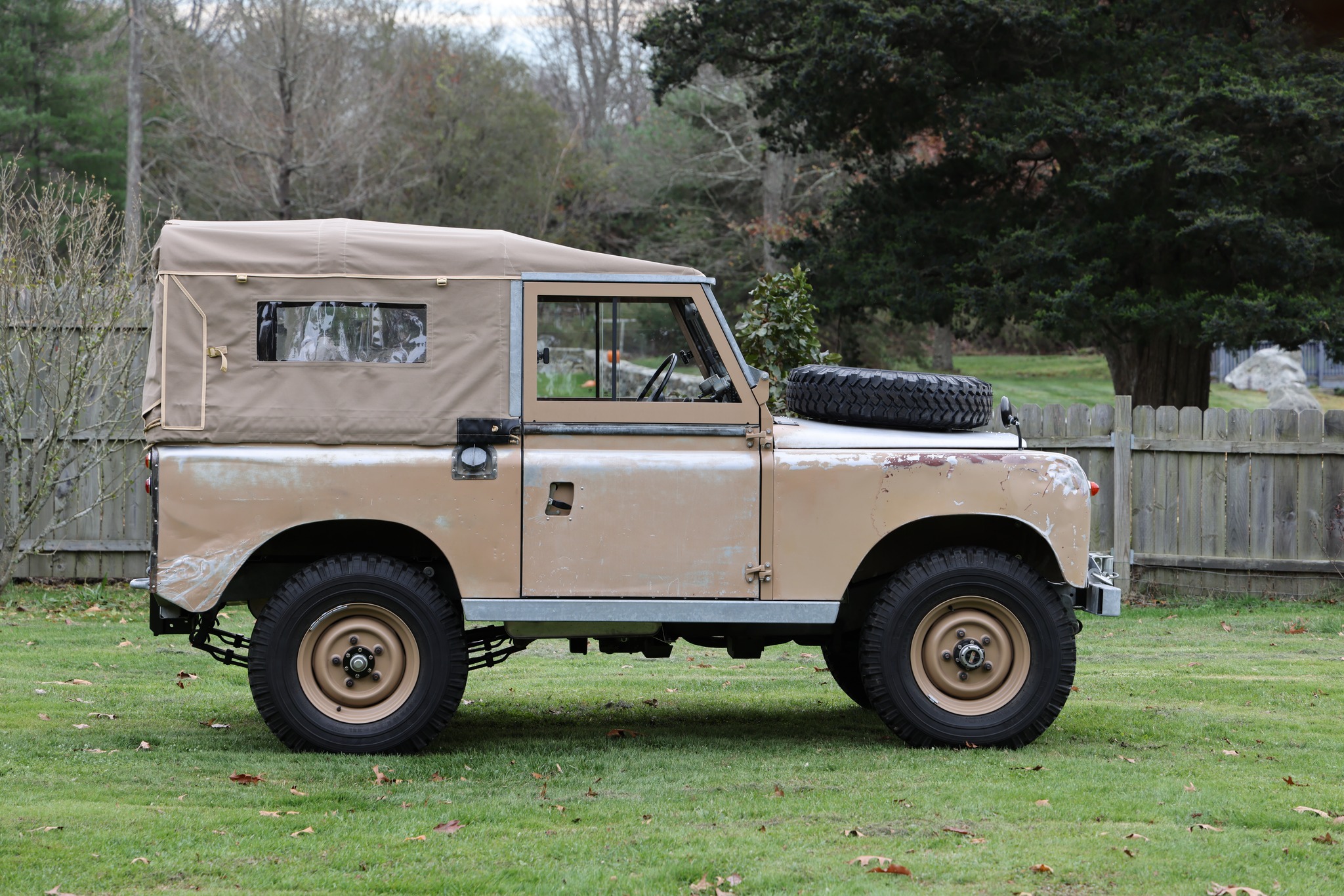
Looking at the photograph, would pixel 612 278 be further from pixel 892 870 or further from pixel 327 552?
pixel 892 870

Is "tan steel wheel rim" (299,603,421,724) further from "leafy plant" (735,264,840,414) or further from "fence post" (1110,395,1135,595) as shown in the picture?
"fence post" (1110,395,1135,595)

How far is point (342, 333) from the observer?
21.1 ft

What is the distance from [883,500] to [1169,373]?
11331mm

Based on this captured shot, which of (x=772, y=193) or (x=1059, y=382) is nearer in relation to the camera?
(x=772, y=193)

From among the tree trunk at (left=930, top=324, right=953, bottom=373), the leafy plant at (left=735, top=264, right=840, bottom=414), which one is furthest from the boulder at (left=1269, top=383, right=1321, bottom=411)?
the leafy plant at (left=735, top=264, right=840, bottom=414)

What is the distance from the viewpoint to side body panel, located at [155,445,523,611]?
6.25 metres

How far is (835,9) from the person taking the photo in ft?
51.3

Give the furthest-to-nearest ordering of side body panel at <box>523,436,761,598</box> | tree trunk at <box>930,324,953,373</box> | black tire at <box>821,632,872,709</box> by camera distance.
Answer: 1. tree trunk at <box>930,324,953,373</box>
2. black tire at <box>821,632,872,709</box>
3. side body panel at <box>523,436,761,598</box>

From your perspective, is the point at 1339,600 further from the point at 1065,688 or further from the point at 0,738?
the point at 0,738

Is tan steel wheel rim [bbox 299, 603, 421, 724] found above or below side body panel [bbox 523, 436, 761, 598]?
below

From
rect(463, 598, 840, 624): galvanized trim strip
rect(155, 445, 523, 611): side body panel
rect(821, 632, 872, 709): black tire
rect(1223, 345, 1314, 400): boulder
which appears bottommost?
rect(821, 632, 872, 709): black tire

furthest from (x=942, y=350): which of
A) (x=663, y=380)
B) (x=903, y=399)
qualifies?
(x=663, y=380)

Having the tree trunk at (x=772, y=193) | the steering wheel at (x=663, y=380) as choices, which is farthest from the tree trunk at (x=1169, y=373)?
the tree trunk at (x=772, y=193)

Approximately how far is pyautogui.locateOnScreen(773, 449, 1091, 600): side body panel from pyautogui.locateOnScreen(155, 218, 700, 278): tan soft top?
1187mm
